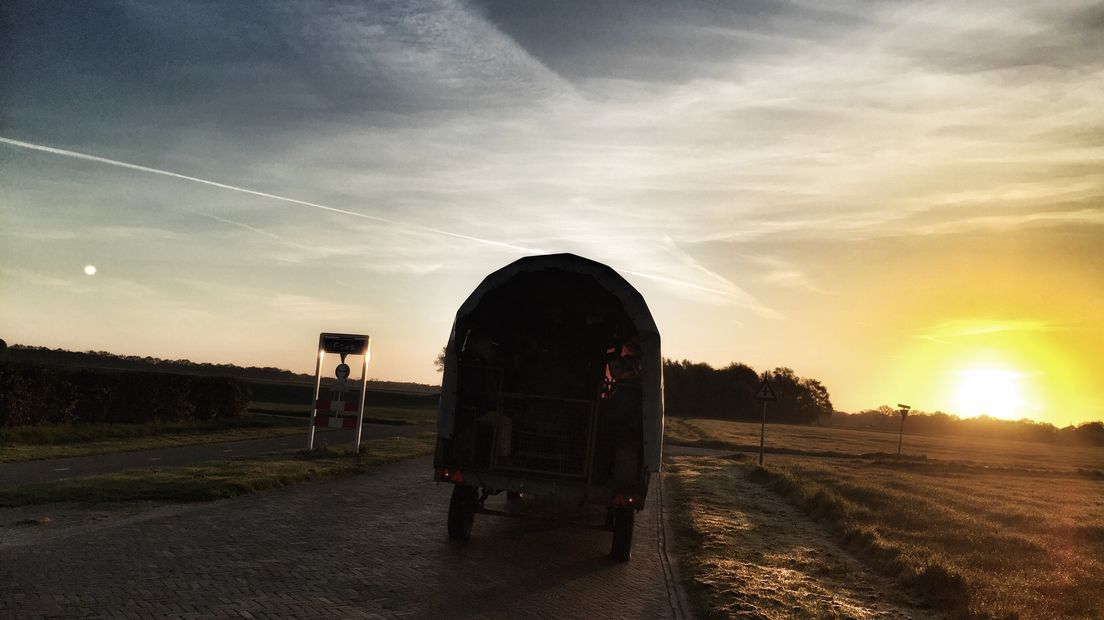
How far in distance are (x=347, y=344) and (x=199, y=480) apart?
7.37 m

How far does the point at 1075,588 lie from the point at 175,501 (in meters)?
12.4

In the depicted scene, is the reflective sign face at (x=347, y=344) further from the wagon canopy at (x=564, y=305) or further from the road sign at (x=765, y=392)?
the road sign at (x=765, y=392)

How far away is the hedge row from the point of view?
1886 cm

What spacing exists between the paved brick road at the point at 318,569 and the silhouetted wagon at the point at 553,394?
84 centimetres

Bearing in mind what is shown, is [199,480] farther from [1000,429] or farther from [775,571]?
[1000,429]

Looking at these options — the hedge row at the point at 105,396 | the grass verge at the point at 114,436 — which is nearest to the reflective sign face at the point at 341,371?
the grass verge at the point at 114,436

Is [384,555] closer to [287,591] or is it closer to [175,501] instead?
[287,591]

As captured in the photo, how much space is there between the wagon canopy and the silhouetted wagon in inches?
0.6

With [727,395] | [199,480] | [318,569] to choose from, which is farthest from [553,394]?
[727,395]

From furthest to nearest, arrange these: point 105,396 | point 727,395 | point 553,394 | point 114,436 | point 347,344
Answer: point 727,395 < point 105,396 < point 114,436 < point 347,344 < point 553,394

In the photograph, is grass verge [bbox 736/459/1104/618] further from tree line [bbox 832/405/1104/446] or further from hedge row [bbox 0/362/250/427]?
tree line [bbox 832/405/1104/446]

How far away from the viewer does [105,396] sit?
2230 cm

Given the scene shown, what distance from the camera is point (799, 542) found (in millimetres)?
12930

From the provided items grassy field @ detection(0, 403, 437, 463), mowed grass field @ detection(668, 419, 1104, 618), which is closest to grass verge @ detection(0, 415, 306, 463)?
grassy field @ detection(0, 403, 437, 463)
